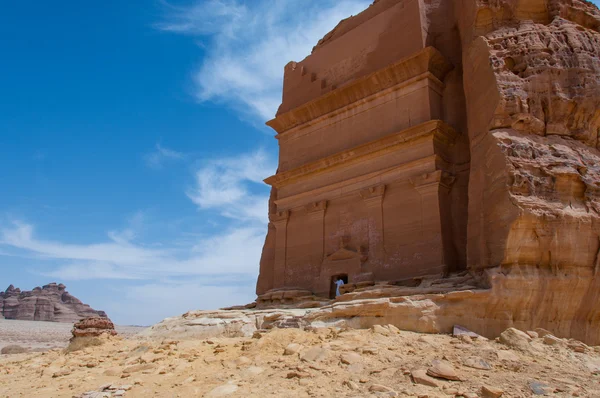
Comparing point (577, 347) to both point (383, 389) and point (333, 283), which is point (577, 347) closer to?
point (383, 389)

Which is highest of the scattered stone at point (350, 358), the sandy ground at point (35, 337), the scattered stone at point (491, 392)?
the scattered stone at point (350, 358)

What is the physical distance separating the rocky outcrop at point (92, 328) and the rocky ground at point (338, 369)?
2.90 m

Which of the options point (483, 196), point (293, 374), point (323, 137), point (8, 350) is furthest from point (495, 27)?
point (8, 350)

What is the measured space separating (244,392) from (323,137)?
12.3 m

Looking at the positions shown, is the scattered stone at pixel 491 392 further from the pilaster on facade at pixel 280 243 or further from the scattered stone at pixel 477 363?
the pilaster on facade at pixel 280 243

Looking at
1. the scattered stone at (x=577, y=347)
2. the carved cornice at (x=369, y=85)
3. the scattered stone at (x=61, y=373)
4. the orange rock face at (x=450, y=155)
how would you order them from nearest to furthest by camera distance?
the scattered stone at (x=577, y=347) → the scattered stone at (x=61, y=373) → the orange rock face at (x=450, y=155) → the carved cornice at (x=369, y=85)

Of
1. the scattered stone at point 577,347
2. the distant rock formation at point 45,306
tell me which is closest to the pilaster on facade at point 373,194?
the scattered stone at point 577,347

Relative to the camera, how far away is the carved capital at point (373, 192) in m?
14.6

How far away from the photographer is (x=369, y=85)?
16.2 meters

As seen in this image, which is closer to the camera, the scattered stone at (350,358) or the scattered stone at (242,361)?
the scattered stone at (350,358)

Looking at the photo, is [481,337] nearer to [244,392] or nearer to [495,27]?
[244,392]

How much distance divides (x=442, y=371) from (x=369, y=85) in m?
11.5

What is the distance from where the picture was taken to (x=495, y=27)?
11.9 meters

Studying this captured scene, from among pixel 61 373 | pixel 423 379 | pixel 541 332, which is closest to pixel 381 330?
pixel 423 379
